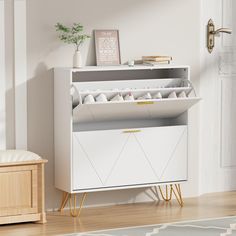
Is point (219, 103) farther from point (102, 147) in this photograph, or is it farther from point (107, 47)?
point (102, 147)

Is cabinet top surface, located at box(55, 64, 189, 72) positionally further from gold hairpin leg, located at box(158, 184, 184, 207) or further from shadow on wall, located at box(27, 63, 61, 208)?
gold hairpin leg, located at box(158, 184, 184, 207)

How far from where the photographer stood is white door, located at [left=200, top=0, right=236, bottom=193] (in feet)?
20.0

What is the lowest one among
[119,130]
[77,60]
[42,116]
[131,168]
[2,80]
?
[131,168]

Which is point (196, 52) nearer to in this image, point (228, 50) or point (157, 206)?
point (228, 50)

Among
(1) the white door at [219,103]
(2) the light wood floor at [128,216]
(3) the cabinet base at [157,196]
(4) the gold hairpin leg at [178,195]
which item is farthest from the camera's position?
(1) the white door at [219,103]

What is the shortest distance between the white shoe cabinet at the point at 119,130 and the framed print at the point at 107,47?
9 cm

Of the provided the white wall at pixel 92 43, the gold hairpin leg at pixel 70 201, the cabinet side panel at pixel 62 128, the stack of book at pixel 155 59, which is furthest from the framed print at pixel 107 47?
the gold hairpin leg at pixel 70 201

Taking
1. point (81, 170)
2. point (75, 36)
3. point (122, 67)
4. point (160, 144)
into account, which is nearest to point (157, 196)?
point (160, 144)

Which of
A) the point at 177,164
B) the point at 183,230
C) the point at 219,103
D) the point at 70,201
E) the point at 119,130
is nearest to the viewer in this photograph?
the point at 183,230

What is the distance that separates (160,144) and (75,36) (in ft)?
3.31

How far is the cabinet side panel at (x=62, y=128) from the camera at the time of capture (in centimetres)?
521

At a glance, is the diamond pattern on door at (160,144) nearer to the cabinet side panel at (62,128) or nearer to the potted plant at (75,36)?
the cabinet side panel at (62,128)

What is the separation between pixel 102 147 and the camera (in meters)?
5.31

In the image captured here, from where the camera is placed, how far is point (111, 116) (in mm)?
5391
